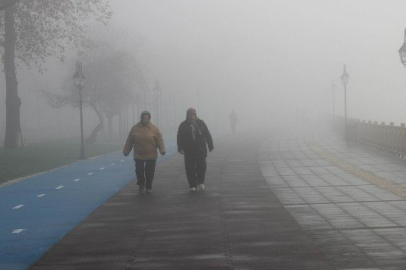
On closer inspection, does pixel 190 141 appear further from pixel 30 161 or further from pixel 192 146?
pixel 30 161

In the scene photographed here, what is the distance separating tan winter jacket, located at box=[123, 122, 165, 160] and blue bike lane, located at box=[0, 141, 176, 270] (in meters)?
1.06

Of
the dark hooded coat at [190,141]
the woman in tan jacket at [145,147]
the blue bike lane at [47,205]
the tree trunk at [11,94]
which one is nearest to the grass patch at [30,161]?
the blue bike lane at [47,205]

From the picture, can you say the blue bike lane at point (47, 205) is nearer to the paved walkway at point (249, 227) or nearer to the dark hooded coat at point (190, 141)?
the paved walkway at point (249, 227)

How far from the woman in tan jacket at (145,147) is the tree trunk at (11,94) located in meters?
19.4

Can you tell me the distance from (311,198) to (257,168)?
7863mm

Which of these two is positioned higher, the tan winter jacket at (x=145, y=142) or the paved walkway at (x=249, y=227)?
the tan winter jacket at (x=145, y=142)

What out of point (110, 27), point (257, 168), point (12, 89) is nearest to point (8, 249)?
point (257, 168)

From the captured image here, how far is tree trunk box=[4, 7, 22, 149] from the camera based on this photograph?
107 ft

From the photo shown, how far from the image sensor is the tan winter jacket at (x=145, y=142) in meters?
14.2

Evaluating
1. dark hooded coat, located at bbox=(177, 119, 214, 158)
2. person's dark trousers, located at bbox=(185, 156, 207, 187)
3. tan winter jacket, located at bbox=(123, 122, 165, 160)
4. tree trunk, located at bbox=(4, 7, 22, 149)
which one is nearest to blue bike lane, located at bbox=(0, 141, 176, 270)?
tan winter jacket, located at bbox=(123, 122, 165, 160)

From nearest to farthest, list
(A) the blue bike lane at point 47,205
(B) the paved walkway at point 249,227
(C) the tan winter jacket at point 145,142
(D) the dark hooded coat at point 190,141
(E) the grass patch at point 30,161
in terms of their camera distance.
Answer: (B) the paved walkway at point 249,227 → (A) the blue bike lane at point 47,205 → (C) the tan winter jacket at point 145,142 → (D) the dark hooded coat at point 190,141 → (E) the grass patch at point 30,161

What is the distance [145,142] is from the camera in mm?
14258

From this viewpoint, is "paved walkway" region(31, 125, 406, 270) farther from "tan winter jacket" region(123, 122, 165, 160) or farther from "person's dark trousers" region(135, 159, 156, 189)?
"tan winter jacket" region(123, 122, 165, 160)

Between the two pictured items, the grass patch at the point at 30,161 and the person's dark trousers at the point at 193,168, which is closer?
the person's dark trousers at the point at 193,168
